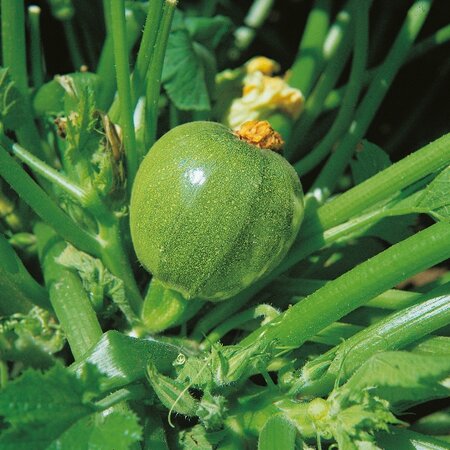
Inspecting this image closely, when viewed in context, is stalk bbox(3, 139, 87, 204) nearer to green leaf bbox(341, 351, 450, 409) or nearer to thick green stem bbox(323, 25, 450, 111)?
green leaf bbox(341, 351, 450, 409)

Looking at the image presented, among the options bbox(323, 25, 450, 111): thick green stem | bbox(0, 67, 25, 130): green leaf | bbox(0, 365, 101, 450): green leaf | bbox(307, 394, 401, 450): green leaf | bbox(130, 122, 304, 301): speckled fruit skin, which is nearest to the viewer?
bbox(0, 365, 101, 450): green leaf

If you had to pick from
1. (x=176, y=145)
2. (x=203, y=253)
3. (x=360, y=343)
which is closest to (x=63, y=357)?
(x=203, y=253)

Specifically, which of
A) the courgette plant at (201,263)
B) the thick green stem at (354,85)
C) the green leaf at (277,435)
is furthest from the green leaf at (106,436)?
the thick green stem at (354,85)

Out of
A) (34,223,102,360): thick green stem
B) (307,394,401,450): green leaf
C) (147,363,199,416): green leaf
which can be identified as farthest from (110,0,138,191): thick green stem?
(307,394,401,450): green leaf

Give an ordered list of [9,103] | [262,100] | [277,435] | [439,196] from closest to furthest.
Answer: [277,435] < [439,196] < [9,103] < [262,100]

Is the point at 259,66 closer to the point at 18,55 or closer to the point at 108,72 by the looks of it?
the point at 108,72

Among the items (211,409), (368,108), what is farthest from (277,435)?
(368,108)
